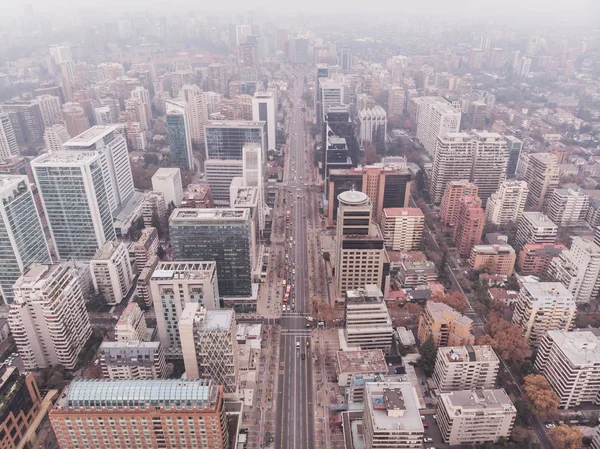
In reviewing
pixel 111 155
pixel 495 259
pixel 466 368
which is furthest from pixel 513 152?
pixel 111 155

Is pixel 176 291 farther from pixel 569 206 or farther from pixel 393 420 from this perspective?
pixel 569 206

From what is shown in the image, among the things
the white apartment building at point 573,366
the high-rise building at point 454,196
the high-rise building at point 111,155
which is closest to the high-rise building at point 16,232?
the high-rise building at point 111,155

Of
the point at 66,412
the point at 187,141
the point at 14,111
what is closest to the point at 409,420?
the point at 66,412

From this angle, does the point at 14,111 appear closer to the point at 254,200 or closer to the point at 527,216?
the point at 254,200

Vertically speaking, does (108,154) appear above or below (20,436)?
above

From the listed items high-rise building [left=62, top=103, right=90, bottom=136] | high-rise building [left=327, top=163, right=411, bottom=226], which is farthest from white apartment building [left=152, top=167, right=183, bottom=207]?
high-rise building [left=62, top=103, right=90, bottom=136]

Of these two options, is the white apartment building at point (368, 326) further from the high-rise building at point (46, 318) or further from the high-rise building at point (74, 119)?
the high-rise building at point (74, 119)
